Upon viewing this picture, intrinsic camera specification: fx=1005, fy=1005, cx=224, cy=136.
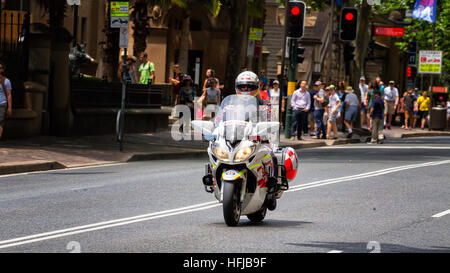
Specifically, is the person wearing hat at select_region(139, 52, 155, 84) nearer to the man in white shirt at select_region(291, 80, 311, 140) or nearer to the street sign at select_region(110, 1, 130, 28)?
the man in white shirt at select_region(291, 80, 311, 140)

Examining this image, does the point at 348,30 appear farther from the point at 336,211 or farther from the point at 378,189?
the point at 336,211

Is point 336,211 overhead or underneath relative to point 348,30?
underneath

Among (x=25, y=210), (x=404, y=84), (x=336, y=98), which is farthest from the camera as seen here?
(x=404, y=84)

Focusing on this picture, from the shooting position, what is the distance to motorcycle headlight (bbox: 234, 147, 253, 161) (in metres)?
10.6

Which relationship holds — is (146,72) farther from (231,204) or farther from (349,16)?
(231,204)

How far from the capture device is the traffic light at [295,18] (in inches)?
1134

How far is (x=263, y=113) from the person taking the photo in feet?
36.7

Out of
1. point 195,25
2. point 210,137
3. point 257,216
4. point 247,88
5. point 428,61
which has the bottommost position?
point 257,216

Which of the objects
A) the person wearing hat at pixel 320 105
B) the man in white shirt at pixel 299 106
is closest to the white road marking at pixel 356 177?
the man in white shirt at pixel 299 106

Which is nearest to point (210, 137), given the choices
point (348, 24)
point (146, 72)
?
point (146, 72)

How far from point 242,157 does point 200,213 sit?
2.05 metres

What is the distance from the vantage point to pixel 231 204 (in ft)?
34.8
